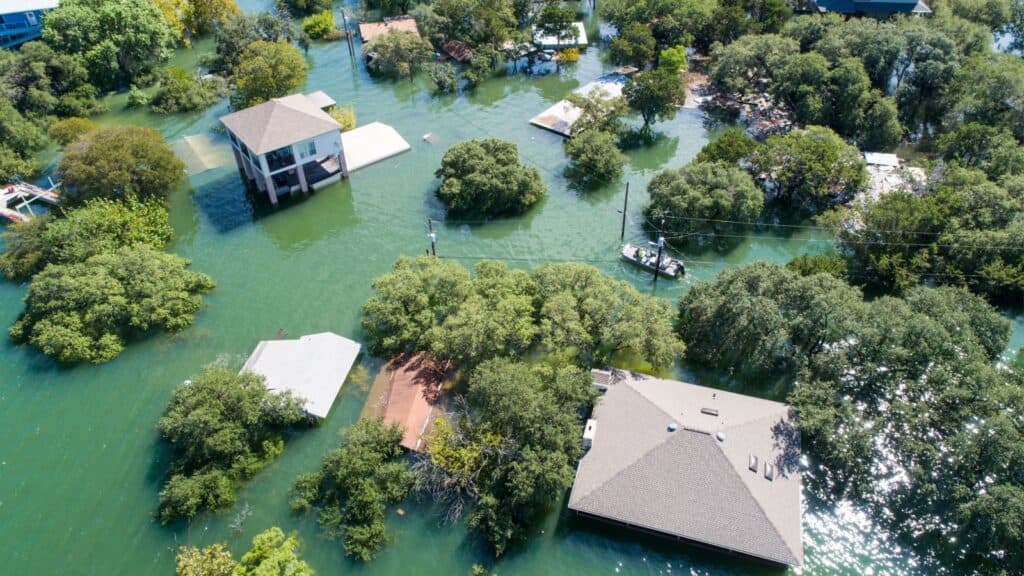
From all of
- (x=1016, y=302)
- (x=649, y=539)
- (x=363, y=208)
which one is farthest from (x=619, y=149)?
(x=649, y=539)

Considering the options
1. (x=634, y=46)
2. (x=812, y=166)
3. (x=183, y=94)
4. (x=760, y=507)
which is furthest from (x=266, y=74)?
(x=760, y=507)

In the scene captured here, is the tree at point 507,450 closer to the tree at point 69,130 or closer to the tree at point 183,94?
the tree at point 69,130

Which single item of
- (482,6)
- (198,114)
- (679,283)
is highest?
(482,6)

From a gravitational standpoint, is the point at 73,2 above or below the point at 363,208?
above

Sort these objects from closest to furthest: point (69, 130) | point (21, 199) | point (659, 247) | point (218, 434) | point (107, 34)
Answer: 1. point (218, 434)
2. point (659, 247)
3. point (21, 199)
4. point (69, 130)
5. point (107, 34)

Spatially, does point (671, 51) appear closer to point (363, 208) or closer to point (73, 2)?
point (363, 208)

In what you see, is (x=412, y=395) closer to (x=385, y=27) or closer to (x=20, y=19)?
(x=385, y=27)

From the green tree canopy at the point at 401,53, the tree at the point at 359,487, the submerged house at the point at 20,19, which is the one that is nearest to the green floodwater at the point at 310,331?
the tree at the point at 359,487
